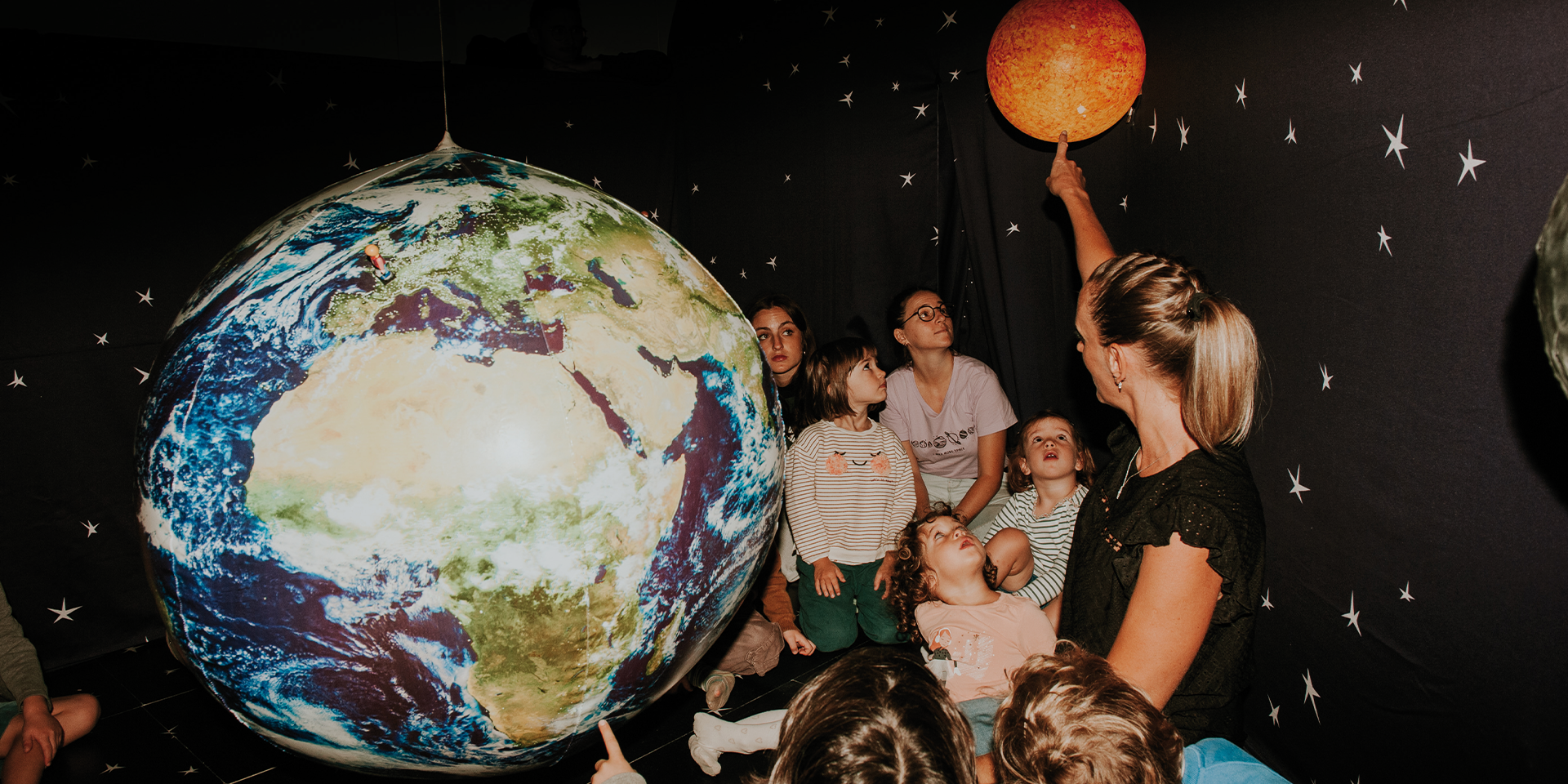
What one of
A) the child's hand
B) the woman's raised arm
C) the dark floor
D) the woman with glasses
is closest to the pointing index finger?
the child's hand

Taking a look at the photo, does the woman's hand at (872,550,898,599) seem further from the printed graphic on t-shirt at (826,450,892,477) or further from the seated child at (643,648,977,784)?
the seated child at (643,648,977,784)

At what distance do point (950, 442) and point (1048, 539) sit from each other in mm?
819

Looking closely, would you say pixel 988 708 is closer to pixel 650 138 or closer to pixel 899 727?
pixel 899 727

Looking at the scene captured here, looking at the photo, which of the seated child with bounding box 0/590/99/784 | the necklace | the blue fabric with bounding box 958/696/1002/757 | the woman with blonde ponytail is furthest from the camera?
the seated child with bounding box 0/590/99/784

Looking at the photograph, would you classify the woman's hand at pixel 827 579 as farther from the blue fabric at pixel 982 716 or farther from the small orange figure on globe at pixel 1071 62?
the small orange figure on globe at pixel 1071 62

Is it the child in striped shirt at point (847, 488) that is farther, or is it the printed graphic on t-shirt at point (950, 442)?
the printed graphic on t-shirt at point (950, 442)

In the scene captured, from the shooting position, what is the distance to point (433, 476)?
0.92 meters

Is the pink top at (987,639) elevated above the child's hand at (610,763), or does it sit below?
below

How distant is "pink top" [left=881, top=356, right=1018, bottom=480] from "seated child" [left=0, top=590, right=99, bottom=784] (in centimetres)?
311

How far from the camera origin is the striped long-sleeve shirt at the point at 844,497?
3.26 m

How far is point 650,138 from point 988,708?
358 centimetres

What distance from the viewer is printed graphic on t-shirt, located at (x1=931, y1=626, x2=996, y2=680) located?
2.33 meters

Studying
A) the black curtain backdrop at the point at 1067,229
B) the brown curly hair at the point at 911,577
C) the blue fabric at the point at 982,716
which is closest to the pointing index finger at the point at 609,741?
the blue fabric at the point at 982,716

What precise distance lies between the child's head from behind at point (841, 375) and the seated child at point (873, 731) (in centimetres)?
204
